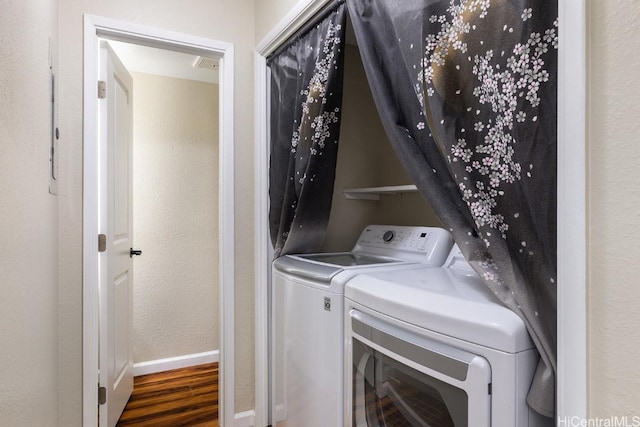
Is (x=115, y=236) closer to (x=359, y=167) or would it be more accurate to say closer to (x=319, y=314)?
(x=319, y=314)

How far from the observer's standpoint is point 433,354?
92cm

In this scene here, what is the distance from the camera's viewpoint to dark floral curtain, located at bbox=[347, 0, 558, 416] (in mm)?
752

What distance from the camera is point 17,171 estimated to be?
1.01m

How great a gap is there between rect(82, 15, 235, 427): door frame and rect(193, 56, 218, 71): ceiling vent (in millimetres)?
611

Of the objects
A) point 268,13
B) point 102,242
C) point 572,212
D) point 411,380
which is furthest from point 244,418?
point 268,13

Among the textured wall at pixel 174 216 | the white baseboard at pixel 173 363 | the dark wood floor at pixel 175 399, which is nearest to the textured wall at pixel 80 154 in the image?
the dark wood floor at pixel 175 399

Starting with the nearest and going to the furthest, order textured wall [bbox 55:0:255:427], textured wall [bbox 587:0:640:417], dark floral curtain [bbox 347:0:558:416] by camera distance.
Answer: textured wall [bbox 587:0:640:417] < dark floral curtain [bbox 347:0:558:416] < textured wall [bbox 55:0:255:427]

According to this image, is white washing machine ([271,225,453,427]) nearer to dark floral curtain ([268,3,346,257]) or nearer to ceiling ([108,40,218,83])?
dark floral curtain ([268,3,346,257])

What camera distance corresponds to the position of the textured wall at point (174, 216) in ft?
9.56

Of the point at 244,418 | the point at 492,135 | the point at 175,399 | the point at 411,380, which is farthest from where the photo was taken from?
the point at 175,399

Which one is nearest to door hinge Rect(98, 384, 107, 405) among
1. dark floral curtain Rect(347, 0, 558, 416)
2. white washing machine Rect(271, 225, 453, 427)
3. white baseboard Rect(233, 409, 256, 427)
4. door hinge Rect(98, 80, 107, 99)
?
white baseboard Rect(233, 409, 256, 427)

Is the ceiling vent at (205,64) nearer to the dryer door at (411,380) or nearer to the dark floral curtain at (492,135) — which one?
the dark floral curtain at (492,135)

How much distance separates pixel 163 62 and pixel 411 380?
2724 millimetres

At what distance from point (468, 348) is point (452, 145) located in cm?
49
